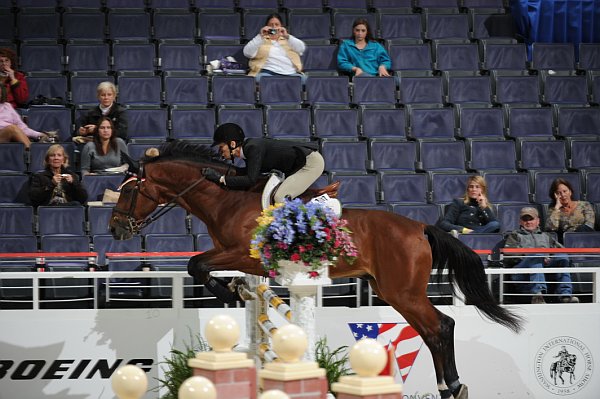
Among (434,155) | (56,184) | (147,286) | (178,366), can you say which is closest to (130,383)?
(178,366)

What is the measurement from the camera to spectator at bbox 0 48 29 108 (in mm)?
10430

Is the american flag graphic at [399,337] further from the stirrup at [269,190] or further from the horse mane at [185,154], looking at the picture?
the horse mane at [185,154]

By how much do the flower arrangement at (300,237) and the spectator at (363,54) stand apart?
5.72 m

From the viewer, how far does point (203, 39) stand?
11609 mm

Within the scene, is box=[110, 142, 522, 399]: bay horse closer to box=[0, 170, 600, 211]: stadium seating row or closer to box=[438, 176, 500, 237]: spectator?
box=[438, 176, 500, 237]: spectator

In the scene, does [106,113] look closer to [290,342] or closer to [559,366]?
[559,366]

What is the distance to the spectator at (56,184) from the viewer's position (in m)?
9.19

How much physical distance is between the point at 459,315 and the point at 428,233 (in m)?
1.00

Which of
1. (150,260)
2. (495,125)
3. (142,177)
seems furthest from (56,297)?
(495,125)

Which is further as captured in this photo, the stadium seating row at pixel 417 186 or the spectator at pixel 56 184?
the stadium seating row at pixel 417 186

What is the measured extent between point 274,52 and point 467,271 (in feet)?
14.9

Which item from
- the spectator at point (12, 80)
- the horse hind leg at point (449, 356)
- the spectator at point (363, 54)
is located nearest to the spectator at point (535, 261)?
the horse hind leg at point (449, 356)

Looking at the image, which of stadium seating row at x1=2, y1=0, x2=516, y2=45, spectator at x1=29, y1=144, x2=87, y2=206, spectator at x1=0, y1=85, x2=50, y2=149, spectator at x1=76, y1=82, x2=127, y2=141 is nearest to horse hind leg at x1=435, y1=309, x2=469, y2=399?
spectator at x1=29, y1=144, x2=87, y2=206

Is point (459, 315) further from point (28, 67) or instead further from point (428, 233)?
point (28, 67)
